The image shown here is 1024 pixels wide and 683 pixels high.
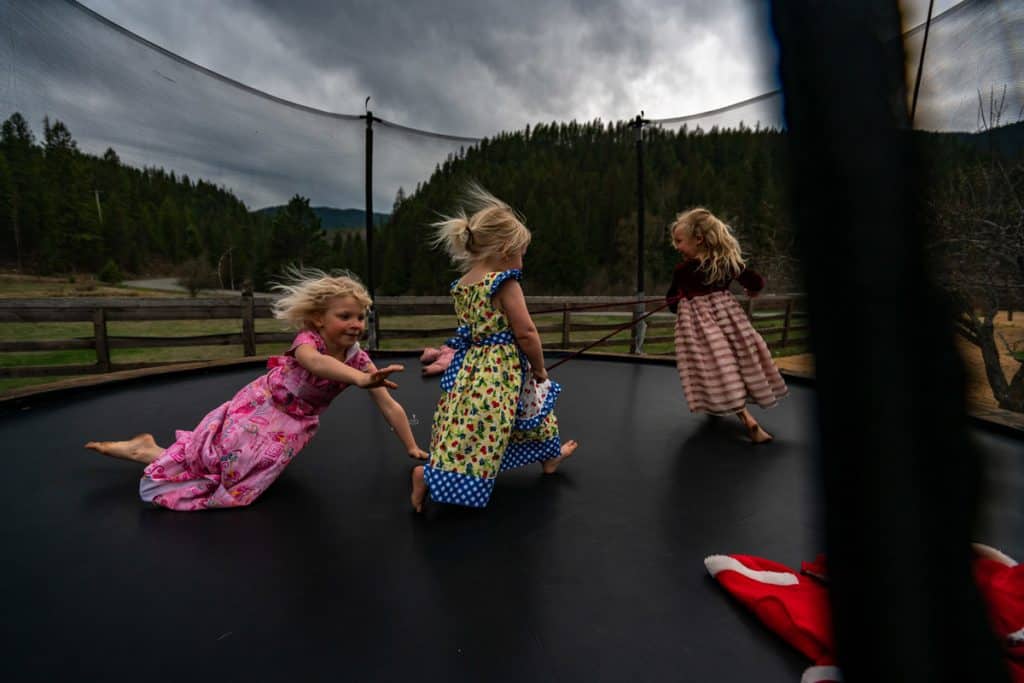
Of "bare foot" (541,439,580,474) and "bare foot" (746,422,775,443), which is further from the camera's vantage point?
"bare foot" (746,422,775,443)

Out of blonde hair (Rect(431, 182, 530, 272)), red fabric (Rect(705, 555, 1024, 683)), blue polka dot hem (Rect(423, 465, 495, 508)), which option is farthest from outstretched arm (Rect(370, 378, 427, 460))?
red fabric (Rect(705, 555, 1024, 683))

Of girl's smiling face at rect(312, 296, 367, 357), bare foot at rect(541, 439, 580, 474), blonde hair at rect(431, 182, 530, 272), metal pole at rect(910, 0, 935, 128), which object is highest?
blonde hair at rect(431, 182, 530, 272)

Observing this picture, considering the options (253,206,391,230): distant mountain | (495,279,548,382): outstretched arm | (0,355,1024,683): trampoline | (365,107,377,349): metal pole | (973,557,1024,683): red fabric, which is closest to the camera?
(973,557,1024,683): red fabric

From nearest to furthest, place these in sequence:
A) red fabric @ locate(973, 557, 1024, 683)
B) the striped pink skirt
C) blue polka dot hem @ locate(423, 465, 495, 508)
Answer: red fabric @ locate(973, 557, 1024, 683) < blue polka dot hem @ locate(423, 465, 495, 508) < the striped pink skirt

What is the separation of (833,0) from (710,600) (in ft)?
2.96

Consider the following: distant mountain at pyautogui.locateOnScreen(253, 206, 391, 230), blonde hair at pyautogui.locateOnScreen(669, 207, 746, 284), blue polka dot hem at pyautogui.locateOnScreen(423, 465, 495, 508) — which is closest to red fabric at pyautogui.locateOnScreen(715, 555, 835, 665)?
blue polka dot hem at pyautogui.locateOnScreen(423, 465, 495, 508)

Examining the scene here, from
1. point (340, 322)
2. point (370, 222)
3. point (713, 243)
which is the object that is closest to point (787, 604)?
point (340, 322)

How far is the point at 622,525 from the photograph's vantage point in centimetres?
114

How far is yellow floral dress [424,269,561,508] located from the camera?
1.21 m

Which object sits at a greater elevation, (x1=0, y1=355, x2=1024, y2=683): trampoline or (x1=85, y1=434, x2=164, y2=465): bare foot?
(x1=85, y1=434, x2=164, y2=465): bare foot

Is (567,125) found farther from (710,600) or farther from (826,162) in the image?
(826,162)

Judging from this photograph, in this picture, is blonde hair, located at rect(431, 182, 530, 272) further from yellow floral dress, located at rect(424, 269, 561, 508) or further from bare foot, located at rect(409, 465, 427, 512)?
bare foot, located at rect(409, 465, 427, 512)

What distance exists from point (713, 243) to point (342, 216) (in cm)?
322

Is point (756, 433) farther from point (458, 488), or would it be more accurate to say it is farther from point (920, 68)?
point (920, 68)
